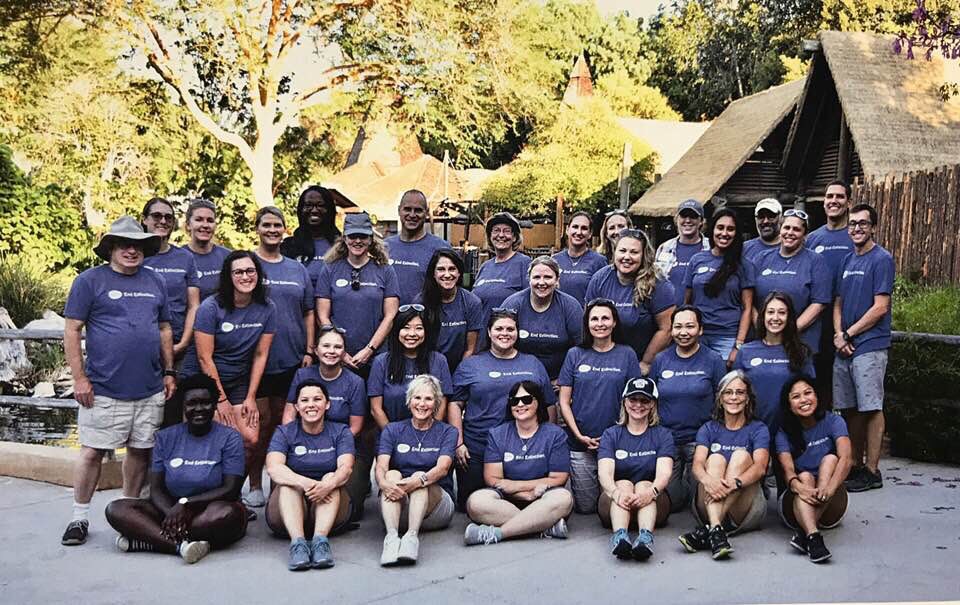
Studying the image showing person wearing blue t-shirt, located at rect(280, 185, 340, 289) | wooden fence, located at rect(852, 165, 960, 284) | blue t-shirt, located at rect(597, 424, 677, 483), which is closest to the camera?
blue t-shirt, located at rect(597, 424, 677, 483)

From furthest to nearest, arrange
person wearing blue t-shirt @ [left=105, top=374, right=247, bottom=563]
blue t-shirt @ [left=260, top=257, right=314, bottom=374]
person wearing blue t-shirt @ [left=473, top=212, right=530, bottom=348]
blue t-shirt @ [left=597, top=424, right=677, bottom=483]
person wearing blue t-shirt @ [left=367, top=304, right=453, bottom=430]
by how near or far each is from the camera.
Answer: person wearing blue t-shirt @ [left=473, top=212, right=530, bottom=348] → blue t-shirt @ [left=260, top=257, right=314, bottom=374] → person wearing blue t-shirt @ [left=367, top=304, right=453, bottom=430] → blue t-shirt @ [left=597, top=424, right=677, bottom=483] → person wearing blue t-shirt @ [left=105, top=374, right=247, bottom=563]

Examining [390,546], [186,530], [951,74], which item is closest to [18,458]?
[186,530]

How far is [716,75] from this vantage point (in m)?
45.2

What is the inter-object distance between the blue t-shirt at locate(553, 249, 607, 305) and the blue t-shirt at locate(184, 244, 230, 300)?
8.21 feet

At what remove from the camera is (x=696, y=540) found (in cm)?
583

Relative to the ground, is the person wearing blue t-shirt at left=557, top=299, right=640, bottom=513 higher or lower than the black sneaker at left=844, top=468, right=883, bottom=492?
higher

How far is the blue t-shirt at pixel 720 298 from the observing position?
7.24m

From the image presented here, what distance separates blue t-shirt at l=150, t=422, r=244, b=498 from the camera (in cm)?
595

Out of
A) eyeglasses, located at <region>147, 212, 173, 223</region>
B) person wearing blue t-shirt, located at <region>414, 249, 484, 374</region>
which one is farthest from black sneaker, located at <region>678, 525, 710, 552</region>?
eyeglasses, located at <region>147, 212, 173, 223</region>

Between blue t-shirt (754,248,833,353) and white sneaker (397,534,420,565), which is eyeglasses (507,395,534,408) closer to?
white sneaker (397,534,420,565)

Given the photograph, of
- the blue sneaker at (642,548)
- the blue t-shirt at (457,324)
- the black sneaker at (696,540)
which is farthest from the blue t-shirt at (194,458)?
the black sneaker at (696,540)

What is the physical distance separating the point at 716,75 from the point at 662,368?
134 feet

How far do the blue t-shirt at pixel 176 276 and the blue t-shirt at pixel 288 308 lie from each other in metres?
0.49

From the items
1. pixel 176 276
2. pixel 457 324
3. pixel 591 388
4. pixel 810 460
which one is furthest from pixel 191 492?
pixel 810 460
